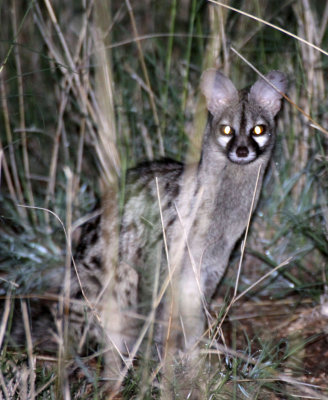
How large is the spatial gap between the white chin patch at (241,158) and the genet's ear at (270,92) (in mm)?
551

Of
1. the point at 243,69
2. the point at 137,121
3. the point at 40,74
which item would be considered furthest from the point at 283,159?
the point at 40,74

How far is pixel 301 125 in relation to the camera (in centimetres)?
618

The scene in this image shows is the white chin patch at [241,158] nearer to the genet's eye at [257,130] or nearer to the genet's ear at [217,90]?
the genet's eye at [257,130]

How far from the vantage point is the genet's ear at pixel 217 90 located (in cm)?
490

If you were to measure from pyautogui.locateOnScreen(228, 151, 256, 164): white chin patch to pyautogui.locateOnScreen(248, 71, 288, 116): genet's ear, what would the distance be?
1.81 feet

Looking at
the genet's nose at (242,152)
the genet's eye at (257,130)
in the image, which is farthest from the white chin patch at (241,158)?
the genet's eye at (257,130)

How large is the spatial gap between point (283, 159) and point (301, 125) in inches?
15.1

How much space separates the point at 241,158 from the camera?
4.56 metres

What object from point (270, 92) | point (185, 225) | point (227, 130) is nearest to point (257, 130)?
point (227, 130)

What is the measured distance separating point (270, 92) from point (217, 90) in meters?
0.42

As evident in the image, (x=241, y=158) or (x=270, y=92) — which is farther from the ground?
(x=270, y=92)

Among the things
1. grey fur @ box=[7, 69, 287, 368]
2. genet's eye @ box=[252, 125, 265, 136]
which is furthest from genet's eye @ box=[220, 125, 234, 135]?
genet's eye @ box=[252, 125, 265, 136]

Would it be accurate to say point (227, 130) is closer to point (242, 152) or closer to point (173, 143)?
point (242, 152)

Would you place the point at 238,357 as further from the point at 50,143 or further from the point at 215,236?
the point at 50,143
